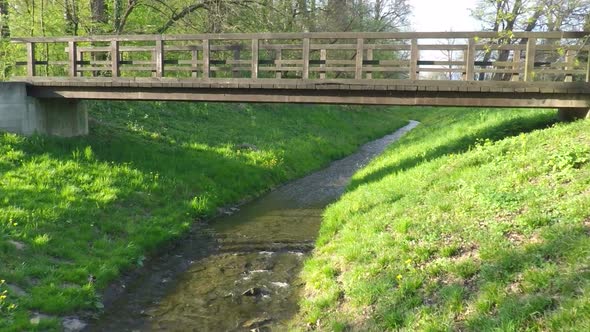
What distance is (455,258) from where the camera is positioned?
7270 millimetres

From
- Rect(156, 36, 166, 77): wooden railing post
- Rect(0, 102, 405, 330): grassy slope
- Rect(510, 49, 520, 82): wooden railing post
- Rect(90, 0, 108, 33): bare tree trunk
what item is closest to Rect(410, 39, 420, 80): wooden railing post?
Rect(510, 49, 520, 82): wooden railing post

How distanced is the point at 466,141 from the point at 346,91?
446cm

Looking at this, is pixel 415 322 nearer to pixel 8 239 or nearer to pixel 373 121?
pixel 8 239

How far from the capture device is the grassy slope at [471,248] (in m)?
5.62

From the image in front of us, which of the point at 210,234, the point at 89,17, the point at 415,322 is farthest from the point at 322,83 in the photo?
the point at 89,17

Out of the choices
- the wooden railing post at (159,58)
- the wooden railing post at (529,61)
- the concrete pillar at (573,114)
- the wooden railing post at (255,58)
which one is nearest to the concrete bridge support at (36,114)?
the wooden railing post at (159,58)

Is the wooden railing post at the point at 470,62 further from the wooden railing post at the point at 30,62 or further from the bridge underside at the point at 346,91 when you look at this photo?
the wooden railing post at the point at 30,62

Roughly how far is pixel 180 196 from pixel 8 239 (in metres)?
5.66

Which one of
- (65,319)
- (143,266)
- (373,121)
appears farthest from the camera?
Result: (373,121)

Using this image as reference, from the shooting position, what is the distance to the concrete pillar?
12920 millimetres

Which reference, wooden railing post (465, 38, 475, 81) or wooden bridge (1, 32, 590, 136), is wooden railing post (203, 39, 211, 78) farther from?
wooden railing post (465, 38, 475, 81)

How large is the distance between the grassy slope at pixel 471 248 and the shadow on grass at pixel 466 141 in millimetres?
1945

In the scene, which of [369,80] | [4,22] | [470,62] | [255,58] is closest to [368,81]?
[369,80]

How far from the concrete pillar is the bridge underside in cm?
37
